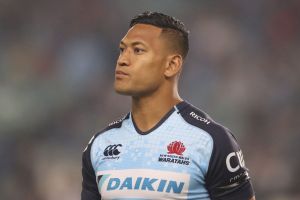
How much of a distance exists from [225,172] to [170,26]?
834 mm

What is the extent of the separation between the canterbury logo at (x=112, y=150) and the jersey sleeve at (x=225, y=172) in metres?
0.52

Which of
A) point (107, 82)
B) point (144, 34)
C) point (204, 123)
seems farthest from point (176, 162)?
point (107, 82)

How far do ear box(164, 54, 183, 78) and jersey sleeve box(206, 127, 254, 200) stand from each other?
398 mm

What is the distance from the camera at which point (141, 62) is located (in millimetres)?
3863

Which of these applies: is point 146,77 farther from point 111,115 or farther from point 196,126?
point 111,115

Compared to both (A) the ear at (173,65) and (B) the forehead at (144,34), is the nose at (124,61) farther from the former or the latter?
(A) the ear at (173,65)

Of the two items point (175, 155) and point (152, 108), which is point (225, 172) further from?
point (152, 108)

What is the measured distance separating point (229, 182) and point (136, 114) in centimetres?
63

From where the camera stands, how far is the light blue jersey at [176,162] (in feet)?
12.2

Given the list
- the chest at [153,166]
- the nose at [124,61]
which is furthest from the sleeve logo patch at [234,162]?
the nose at [124,61]

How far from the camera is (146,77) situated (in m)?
3.88

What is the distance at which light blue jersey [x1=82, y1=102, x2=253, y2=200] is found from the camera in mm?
3723

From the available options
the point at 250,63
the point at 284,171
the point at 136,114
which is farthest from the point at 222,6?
the point at 136,114

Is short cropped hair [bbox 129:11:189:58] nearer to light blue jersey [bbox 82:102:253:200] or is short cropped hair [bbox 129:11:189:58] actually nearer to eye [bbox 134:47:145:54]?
eye [bbox 134:47:145:54]
